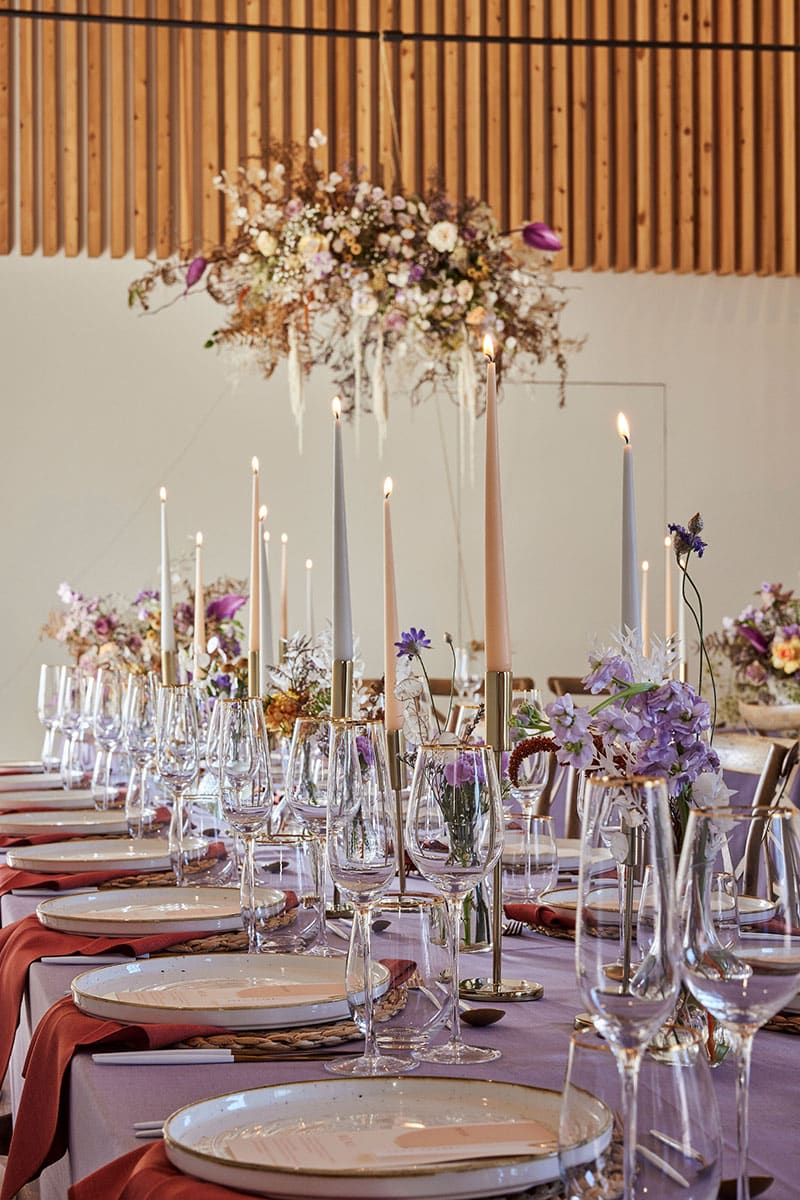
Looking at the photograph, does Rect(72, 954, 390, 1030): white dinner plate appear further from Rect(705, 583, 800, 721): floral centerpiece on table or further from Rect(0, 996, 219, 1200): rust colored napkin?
Rect(705, 583, 800, 721): floral centerpiece on table

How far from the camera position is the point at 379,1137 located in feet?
3.40

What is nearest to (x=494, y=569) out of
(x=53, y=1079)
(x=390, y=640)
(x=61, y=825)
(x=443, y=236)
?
(x=390, y=640)

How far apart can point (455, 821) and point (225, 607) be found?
265 cm

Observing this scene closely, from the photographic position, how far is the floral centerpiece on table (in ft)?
15.3

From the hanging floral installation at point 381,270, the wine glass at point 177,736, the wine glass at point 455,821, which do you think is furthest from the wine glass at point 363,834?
the hanging floral installation at point 381,270

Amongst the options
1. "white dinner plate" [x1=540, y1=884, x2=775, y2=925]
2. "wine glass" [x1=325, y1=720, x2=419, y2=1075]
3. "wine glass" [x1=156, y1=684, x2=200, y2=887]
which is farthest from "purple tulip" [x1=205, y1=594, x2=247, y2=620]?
"white dinner plate" [x1=540, y1=884, x2=775, y2=925]

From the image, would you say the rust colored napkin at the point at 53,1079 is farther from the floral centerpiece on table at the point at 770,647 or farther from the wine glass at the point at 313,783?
the floral centerpiece on table at the point at 770,647

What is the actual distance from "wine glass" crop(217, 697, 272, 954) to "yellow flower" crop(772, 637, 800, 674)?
3.13 metres

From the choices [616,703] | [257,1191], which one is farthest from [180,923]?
[257,1191]

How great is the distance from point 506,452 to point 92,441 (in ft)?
5.98

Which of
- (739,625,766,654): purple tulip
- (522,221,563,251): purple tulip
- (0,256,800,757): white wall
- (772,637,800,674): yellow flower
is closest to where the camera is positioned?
(522,221,563,251): purple tulip

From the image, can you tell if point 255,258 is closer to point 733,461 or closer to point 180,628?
point 180,628

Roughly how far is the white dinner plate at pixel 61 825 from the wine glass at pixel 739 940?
1861mm

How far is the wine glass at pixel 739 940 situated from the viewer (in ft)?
3.00
